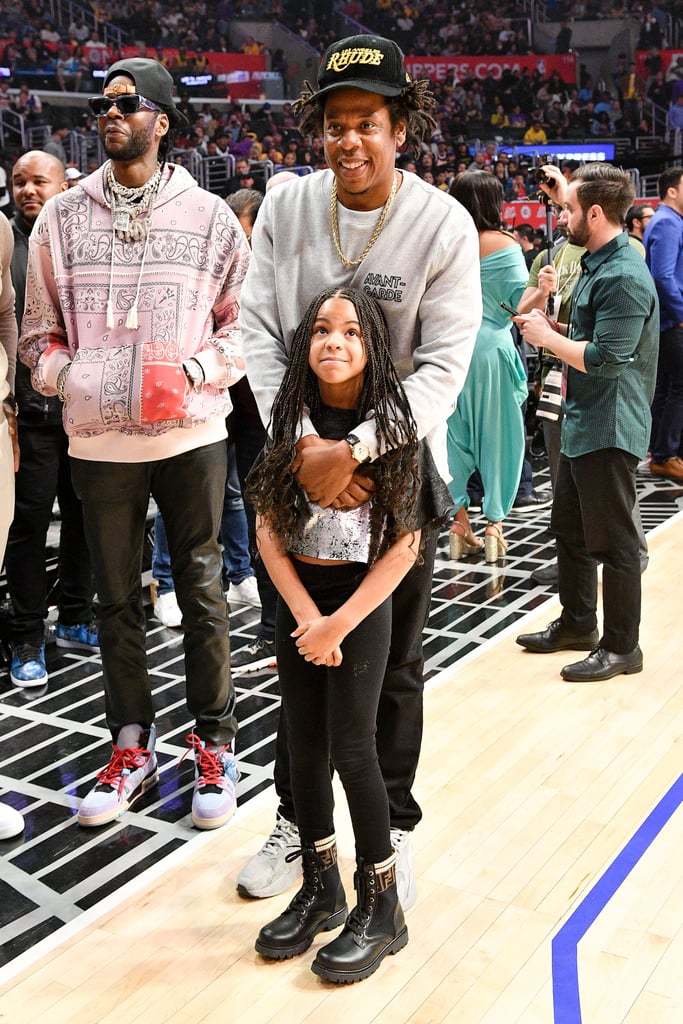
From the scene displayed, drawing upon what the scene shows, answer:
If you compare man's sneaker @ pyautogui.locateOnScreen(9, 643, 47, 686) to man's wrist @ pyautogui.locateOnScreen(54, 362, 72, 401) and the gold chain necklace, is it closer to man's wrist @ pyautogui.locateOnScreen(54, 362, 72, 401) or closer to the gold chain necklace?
man's wrist @ pyautogui.locateOnScreen(54, 362, 72, 401)

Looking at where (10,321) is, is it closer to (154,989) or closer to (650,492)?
(154,989)

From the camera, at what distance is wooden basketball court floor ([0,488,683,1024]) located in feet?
6.06

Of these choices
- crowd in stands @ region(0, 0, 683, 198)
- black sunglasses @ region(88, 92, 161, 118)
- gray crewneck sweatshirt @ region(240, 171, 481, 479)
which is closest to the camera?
gray crewneck sweatshirt @ region(240, 171, 481, 479)

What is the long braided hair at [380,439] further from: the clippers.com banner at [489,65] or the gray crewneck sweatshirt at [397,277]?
the clippers.com banner at [489,65]

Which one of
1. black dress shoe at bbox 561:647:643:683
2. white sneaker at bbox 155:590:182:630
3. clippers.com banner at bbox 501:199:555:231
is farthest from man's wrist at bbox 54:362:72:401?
clippers.com banner at bbox 501:199:555:231

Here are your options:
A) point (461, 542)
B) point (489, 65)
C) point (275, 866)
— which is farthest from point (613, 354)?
point (489, 65)

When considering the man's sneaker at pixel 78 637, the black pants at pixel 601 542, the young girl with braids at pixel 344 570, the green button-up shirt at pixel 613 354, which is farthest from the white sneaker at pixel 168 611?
the young girl with braids at pixel 344 570

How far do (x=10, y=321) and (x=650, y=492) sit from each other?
13.1 ft

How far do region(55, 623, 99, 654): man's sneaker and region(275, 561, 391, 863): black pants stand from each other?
1.85 metres

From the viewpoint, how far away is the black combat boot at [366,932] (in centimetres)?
188

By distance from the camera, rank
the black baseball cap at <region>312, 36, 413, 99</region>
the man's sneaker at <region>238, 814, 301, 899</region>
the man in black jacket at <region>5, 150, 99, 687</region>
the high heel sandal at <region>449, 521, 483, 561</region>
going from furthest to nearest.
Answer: the high heel sandal at <region>449, 521, 483, 561</region>, the man in black jacket at <region>5, 150, 99, 687</region>, the man's sneaker at <region>238, 814, 301, 899</region>, the black baseball cap at <region>312, 36, 413, 99</region>

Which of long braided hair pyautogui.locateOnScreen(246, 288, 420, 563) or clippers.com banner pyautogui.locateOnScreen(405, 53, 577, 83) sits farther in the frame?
clippers.com banner pyautogui.locateOnScreen(405, 53, 577, 83)

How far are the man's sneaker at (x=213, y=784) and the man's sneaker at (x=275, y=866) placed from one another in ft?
0.90

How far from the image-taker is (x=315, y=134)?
2.03 meters
